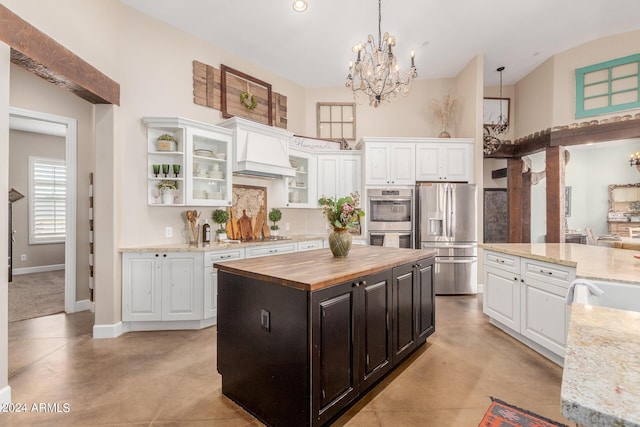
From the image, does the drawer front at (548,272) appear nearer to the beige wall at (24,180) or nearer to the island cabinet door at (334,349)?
the island cabinet door at (334,349)

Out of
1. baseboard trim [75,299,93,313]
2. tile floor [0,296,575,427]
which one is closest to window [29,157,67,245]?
baseboard trim [75,299,93,313]

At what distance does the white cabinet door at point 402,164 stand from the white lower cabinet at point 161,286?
10.8ft

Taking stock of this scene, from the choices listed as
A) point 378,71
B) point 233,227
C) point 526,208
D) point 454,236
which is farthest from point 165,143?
point 526,208

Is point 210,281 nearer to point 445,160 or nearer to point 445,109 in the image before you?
point 445,160

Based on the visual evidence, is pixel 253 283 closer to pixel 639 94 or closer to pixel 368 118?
pixel 368 118

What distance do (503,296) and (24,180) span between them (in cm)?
885

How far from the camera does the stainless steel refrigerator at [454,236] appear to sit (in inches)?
194

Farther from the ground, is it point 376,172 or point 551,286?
point 376,172

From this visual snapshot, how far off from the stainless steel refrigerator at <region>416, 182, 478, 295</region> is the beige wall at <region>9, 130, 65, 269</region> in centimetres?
796

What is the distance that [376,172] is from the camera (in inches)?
202

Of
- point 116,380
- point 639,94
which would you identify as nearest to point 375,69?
point 116,380

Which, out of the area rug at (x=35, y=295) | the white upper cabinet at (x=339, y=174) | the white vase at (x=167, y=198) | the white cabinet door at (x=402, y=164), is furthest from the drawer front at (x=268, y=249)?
the area rug at (x=35, y=295)

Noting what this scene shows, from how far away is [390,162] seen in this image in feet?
16.8

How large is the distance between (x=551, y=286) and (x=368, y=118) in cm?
416
